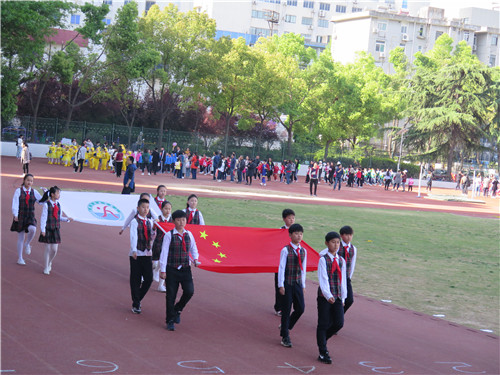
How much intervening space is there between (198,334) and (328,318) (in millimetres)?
1884

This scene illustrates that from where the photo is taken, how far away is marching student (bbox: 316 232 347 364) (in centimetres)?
849

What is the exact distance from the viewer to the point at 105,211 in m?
12.7

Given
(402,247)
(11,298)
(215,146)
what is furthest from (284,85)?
(11,298)

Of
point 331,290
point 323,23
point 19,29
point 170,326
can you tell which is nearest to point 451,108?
point 19,29

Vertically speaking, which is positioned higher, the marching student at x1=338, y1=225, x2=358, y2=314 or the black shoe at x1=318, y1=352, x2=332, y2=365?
the marching student at x1=338, y1=225, x2=358, y2=314

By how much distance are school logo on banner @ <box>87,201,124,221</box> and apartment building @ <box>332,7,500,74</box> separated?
87.5m

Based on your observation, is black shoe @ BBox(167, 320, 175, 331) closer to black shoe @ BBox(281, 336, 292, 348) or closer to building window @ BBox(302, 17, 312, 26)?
black shoe @ BBox(281, 336, 292, 348)

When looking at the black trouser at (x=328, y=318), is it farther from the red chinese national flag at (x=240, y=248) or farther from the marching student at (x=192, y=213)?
the marching student at (x=192, y=213)

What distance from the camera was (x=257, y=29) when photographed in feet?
358

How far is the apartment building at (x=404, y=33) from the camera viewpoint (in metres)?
98.3

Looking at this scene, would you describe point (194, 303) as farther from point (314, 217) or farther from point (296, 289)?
point (314, 217)

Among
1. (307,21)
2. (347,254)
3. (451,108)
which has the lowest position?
(347,254)

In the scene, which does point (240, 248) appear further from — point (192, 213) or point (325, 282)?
point (325, 282)

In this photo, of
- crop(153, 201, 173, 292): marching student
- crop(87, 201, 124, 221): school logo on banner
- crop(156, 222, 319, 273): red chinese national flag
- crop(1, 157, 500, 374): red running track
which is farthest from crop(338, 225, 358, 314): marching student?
crop(87, 201, 124, 221): school logo on banner
